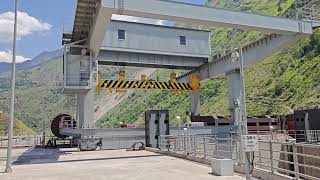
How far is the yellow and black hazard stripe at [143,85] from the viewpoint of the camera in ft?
89.6

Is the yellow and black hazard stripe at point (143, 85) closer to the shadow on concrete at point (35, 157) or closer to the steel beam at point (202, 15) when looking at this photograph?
the shadow on concrete at point (35, 157)

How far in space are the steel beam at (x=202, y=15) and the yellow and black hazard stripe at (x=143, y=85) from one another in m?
11.1

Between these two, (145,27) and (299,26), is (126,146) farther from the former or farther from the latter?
(299,26)

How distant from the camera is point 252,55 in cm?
2572

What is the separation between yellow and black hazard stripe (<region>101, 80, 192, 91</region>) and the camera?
89.6 ft

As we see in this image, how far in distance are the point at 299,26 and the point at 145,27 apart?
40.5ft

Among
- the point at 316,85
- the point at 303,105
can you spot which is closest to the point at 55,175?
the point at 303,105

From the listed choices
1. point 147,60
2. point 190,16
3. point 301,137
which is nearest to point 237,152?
point 190,16

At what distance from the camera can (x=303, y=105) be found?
46.0 metres

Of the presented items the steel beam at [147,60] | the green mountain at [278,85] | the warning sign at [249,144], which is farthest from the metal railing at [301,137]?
the green mountain at [278,85]

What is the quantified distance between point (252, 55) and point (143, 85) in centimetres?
928

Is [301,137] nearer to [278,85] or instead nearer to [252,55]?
[252,55]

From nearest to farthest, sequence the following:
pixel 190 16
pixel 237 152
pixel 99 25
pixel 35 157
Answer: pixel 237 152 < pixel 190 16 < pixel 99 25 < pixel 35 157

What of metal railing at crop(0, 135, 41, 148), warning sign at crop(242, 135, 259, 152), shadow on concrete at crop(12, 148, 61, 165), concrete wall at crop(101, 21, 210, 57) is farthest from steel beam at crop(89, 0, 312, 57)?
metal railing at crop(0, 135, 41, 148)
